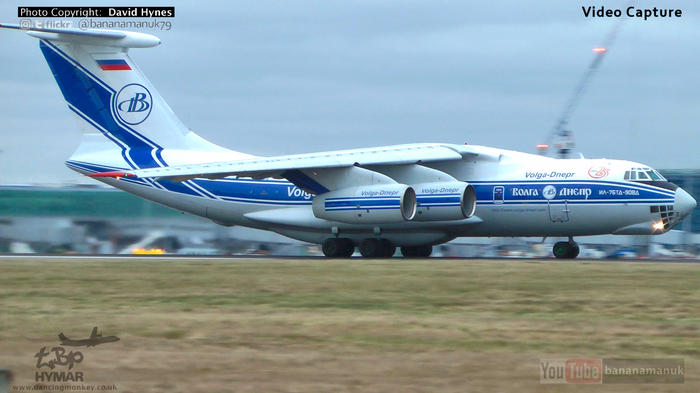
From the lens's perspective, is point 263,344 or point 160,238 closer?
point 263,344

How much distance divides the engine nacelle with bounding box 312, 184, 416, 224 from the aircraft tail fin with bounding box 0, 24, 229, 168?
4264mm

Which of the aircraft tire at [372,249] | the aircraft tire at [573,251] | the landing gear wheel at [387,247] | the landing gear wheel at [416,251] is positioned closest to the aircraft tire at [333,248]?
the aircraft tire at [372,249]

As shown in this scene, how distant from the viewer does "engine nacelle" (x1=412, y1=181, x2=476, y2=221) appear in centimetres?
1986

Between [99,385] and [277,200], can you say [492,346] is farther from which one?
[277,200]

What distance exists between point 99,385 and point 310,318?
12.1ft

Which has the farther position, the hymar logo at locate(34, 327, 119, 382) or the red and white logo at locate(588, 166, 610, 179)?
the red and white logo at locate(588, 166, 610, 179)

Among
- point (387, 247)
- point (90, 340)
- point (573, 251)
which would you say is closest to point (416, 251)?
point (387, 247)

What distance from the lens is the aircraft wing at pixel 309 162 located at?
65.8 feet

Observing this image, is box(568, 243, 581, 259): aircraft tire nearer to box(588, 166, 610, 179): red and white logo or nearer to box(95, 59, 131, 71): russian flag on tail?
box(588, 166, 610, 179): red and white logo

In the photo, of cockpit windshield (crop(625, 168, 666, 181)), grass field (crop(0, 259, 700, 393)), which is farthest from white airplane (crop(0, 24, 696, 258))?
grass field (crop(0, 259, 700, 393))

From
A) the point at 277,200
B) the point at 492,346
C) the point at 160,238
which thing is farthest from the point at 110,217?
the point at 492,346

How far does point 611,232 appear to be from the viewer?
67.1ft

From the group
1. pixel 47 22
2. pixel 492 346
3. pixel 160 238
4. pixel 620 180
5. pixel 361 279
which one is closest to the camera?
pixel 492 346

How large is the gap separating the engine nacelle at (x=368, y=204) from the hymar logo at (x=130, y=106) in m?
6.03
